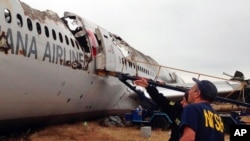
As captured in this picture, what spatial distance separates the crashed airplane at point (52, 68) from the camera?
Answer: 34.4ft

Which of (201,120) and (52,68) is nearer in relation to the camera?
(201,120)

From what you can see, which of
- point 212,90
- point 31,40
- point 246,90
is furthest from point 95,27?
point 212,90

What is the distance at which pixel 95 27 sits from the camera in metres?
17.2

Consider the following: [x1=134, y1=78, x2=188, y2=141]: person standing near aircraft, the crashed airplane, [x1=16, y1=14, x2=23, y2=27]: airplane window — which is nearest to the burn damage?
the crashed airplane

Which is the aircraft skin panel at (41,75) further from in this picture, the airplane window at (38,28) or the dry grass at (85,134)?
the dry grass at (85,134)

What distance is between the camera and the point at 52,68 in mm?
12234

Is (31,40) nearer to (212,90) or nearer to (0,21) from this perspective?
(0,21)

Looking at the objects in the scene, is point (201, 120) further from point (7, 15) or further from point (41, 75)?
point (41, 75)

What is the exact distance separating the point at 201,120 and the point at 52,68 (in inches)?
348

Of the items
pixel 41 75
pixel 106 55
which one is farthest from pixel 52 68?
pixel 106 55

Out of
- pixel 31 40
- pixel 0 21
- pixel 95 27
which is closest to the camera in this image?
pixel 0 21

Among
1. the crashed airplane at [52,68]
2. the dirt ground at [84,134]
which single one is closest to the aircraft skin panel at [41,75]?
the crashed airplane at [52,68]

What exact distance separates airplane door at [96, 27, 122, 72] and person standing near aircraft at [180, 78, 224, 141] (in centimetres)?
1139

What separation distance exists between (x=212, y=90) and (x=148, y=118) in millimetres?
14680
